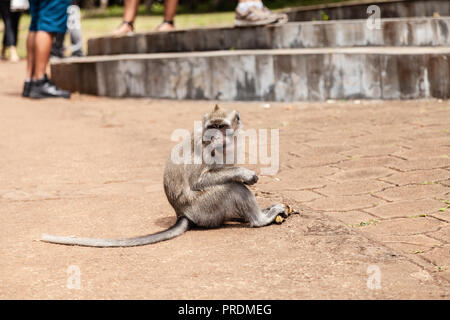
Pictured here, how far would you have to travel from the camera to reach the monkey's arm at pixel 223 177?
3.70 meters

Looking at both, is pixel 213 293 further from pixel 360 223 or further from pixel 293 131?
pixel 293 131

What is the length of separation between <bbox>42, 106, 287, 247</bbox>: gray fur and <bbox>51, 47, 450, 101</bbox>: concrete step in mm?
3906

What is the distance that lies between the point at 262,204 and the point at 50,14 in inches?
196

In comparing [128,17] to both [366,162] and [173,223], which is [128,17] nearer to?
[366,162]

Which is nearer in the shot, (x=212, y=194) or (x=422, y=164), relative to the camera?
(x=212, y=194)

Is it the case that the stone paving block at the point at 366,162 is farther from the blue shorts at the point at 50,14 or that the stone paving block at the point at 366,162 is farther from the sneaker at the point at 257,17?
the blue shorts at the point at 50,14

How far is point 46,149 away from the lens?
6.24m

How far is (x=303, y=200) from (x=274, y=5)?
17305mm

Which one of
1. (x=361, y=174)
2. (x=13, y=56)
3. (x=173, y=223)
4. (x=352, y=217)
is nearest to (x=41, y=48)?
(x=361, y=174)

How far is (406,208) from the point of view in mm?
4031

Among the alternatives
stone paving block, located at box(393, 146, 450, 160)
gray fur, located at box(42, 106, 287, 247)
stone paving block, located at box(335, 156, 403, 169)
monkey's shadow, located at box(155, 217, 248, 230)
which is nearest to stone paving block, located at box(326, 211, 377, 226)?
gray fur, located at box(42, 106, 287, 247)

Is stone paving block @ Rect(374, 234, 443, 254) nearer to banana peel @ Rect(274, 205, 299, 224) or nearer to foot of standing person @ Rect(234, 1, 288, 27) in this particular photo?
banana peel @ Rect(274, 205, 299, 224)

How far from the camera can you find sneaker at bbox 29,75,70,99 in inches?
341

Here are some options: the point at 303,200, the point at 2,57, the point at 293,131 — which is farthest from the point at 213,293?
the point at 2,57
